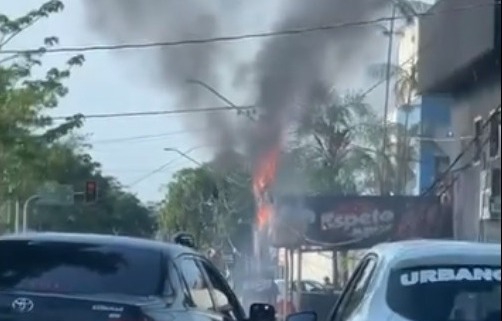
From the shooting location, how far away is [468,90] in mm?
35969

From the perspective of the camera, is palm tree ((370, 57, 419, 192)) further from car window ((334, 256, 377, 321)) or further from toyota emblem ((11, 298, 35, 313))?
toyota emblem ((11, 298, 35, 313))

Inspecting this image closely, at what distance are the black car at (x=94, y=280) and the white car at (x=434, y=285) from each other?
145cm

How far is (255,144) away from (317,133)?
14.7 feet

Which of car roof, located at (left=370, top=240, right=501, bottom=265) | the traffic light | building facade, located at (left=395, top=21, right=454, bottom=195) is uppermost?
building facade, located at (left=395, top=21, right=454, bottom=195)

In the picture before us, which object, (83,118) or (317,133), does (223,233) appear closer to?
(317,133)

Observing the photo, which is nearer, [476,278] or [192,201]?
[476,278]

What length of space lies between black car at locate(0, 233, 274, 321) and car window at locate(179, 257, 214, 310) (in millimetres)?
17

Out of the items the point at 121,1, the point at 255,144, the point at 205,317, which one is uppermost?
the point at 121,1

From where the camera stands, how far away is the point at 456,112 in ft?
128

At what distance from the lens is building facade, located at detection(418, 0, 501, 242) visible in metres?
31.4

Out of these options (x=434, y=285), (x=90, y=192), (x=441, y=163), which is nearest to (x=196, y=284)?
(x=434, y=285)

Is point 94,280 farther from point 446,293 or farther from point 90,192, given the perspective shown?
point 90,192

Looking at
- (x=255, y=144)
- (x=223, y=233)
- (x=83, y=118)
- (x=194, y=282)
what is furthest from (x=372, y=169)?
(x=194, y=282)

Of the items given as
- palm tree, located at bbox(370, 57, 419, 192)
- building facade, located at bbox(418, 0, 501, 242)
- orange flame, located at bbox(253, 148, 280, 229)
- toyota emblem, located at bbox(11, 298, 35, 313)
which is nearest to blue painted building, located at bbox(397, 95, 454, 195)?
palm tree, located at bbox(370, 57, 419, 192)
